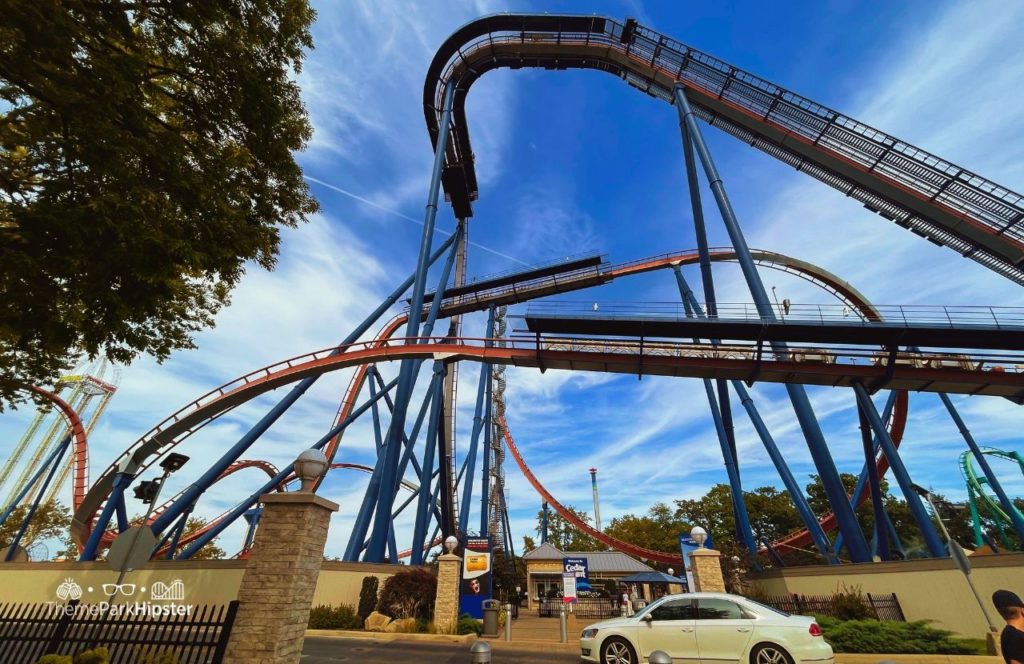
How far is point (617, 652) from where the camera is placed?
7.61 metres

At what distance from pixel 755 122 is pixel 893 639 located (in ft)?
60.8

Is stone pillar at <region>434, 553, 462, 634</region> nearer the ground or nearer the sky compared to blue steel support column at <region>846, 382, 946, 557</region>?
nearer the ground

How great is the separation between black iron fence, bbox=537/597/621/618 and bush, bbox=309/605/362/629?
9.54 m

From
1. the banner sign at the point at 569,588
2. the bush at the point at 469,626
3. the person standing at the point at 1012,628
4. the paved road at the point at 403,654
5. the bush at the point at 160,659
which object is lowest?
the paved road at the point at 403,654

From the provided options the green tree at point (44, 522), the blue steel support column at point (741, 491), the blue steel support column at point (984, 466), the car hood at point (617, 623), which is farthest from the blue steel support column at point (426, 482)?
the green tree at point (44, 522)

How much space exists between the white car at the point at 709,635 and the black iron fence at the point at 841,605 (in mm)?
5301

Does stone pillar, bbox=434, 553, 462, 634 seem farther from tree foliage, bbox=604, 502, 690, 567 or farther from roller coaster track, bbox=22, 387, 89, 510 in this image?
tree foliage, bbox=604, 502, 690, 567

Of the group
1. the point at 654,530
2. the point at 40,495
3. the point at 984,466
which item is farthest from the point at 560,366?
the point at 654,530

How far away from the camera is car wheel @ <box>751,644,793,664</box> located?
6617 millimetres

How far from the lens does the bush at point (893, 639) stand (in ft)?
28.6

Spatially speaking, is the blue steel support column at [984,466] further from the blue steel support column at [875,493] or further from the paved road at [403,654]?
the paved road at [403,654]

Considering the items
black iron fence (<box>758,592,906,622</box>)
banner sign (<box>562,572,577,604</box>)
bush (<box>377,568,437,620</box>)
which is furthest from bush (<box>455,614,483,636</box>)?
black iron fence (<box>758,592,906,622</box>)

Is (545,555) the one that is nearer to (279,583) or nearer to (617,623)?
(617,623)

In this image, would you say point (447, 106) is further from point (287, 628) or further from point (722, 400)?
point (287, 628)
